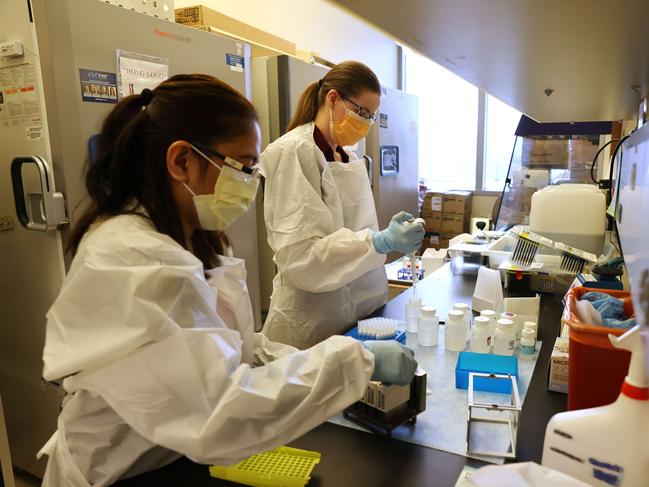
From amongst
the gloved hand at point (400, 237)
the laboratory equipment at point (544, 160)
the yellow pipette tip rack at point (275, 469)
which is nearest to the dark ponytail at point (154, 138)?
the yellow pipette tip rack at point (275, 469)

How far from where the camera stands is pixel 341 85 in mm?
1592

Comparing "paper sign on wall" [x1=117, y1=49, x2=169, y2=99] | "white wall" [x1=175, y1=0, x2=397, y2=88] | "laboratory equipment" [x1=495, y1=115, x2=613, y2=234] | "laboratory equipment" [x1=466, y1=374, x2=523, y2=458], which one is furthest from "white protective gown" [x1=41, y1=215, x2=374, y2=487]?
"white wall" [x1=175, y1=0, x2=397, y2=88]

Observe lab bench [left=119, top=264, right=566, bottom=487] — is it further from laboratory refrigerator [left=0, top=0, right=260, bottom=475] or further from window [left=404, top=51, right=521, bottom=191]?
window [left=404, top=51, right=521, bottom=191]

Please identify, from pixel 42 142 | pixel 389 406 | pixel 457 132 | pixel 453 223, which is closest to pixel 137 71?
pixel 42 142

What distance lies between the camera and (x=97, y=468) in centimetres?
82

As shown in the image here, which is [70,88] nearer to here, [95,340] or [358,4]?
[95,340]

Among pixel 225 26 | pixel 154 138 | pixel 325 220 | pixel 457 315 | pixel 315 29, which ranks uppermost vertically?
pixel 315 29

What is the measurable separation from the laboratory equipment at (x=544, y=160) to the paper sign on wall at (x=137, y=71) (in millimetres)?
2109

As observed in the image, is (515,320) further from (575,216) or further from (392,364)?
(575,216)

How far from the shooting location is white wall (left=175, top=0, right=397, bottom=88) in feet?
12.8

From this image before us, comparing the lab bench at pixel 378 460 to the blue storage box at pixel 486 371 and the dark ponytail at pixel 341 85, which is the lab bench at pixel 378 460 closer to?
the blue storage box at pixel 486 371

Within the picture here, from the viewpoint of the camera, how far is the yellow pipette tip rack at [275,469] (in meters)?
0.78

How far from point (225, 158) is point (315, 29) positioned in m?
4.29

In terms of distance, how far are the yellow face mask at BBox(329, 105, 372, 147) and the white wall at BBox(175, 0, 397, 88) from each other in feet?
7.64
